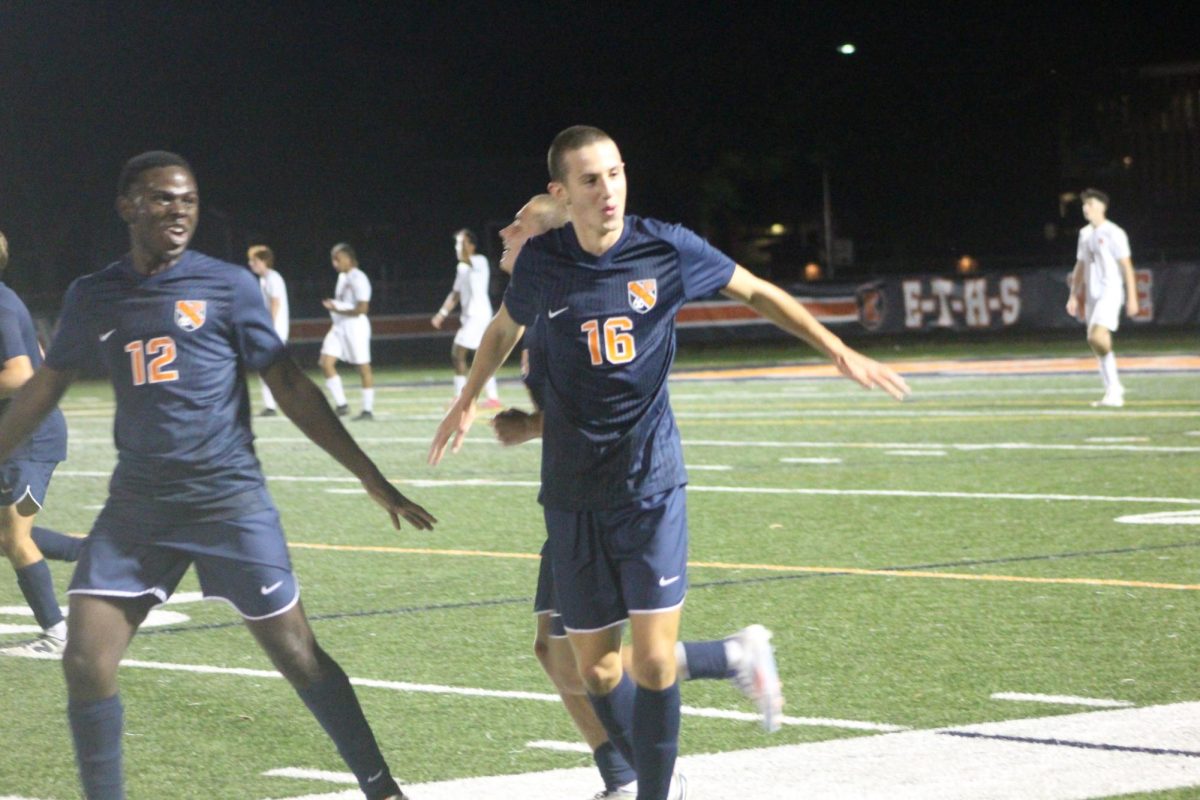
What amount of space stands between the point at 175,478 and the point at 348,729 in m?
0.83

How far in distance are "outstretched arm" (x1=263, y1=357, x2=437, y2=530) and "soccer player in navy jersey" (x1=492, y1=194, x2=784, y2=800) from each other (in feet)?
1.58

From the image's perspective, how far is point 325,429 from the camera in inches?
217

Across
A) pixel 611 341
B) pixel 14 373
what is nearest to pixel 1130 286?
pixel 14 373

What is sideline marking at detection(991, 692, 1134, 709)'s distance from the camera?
683 centimetres

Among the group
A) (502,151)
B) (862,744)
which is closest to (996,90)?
(502,151)

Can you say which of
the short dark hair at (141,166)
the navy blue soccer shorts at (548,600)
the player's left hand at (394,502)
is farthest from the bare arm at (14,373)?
the navy blue soccer shorts at (548,600)

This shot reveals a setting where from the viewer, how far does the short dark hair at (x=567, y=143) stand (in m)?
5.43

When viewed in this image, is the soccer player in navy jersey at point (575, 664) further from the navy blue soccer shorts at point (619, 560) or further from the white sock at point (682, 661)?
the navy blue soccer shorts at point (619, 560)

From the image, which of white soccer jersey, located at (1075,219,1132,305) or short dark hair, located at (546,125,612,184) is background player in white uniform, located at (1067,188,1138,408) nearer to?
white soccer jersey, located at (1075,219,1132,305)

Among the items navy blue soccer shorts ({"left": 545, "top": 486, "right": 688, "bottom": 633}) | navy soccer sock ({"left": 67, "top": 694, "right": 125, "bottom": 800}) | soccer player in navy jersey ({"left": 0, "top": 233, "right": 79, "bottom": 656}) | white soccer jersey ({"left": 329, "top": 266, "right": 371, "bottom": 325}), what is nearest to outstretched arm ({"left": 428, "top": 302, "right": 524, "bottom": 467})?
navy blue soccer shorts ({"left": 545, "top": 486, "right": 688, "bottom": 633})

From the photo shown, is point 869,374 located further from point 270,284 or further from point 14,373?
point 270,284

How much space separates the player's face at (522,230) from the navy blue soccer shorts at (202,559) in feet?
3.79

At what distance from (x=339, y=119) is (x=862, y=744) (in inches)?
2079

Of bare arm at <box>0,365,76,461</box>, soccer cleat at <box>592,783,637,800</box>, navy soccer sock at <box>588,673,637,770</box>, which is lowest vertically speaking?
soccer cleat at <box>592,783,637,800</box>
